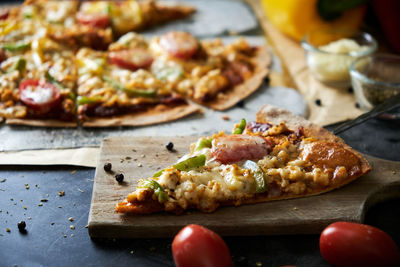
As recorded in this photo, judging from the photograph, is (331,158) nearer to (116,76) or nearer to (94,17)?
(116,76)

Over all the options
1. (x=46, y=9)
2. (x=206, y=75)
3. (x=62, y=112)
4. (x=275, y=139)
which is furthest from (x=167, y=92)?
(x=46, y=9)

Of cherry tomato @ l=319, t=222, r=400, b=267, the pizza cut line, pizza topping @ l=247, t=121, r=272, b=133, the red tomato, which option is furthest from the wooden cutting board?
the red tomato

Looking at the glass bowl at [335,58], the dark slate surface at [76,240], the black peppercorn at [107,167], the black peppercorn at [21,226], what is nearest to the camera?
the dark slate surface at [76,240]

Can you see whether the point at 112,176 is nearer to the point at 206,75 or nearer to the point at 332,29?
the point at 206,75

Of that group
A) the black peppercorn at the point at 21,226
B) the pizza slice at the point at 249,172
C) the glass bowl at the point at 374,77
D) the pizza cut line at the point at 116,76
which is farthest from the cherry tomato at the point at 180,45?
the black peppercorn at the point at 21,226

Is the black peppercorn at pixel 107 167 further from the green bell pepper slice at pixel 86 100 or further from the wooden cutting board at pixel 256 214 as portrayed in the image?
the green bell pepper slice at pixel 86 100

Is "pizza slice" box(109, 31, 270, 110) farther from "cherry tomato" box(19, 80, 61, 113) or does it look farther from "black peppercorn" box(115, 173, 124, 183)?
"black peppercorn" box(115, 173, 124, 183)
